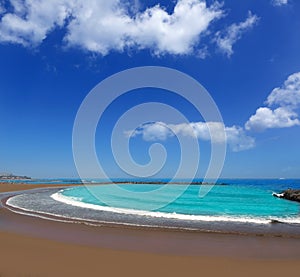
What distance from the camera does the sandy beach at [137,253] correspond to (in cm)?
757

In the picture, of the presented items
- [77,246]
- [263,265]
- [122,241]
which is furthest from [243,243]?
[77,246]

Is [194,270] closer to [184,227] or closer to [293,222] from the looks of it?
[184,227]

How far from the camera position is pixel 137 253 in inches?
367

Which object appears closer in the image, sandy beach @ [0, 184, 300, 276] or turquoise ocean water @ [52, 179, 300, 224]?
sandy beach @ [0, 184, 300, 276]

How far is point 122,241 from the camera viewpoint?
1109cm

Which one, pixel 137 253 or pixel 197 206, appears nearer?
pixel 137 253

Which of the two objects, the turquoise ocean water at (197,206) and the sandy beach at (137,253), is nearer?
the sandy beach at (137,253)

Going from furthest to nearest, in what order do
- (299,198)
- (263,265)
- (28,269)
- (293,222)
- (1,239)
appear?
(299,198) → (293,222) → (1,239) → (263,265) → (28,269)

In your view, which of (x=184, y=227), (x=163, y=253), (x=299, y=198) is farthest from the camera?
(x=299, y=198)

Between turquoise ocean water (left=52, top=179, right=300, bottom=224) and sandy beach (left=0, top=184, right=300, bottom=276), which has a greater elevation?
turquoise ocean water (left=52, top=179, right=300, bottom=224)

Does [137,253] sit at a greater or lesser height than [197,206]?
lesser

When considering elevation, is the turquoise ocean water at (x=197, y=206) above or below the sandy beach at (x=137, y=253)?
above

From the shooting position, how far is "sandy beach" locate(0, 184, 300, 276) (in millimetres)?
7574

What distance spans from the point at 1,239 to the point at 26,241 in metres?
1.23
